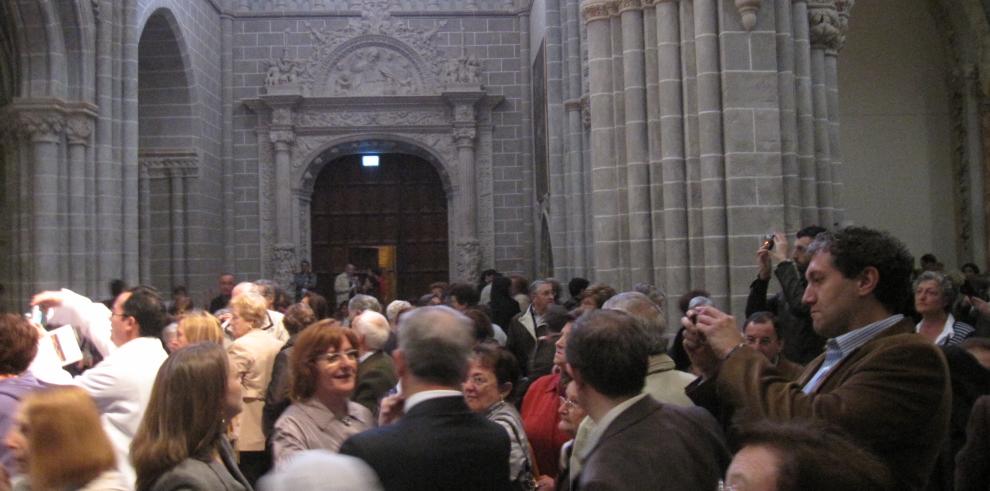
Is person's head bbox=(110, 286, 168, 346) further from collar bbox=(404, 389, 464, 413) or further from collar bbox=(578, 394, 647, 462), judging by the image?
collar bbox=(578, 394, 647, 462)

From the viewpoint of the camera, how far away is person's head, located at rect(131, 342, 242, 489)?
313cm

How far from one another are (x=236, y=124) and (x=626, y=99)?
498 inches

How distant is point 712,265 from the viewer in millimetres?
8859

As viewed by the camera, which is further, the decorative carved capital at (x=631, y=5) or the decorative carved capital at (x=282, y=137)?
the decorative carved capital at (x=282, y=137)

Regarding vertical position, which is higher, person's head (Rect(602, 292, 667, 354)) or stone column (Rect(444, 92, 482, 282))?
stone column (Rect(444, 92, 482, 282))

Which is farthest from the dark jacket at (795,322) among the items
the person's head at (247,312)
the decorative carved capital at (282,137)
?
the decorative carved capital at (282,137)

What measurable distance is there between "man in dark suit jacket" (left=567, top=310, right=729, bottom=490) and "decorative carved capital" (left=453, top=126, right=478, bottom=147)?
58.9ft

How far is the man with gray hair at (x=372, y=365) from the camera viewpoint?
5.56m

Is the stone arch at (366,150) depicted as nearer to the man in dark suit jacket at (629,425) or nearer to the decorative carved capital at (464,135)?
the decorative carved capital at (464,135)

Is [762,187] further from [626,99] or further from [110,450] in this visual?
[110,450]

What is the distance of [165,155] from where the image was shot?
1875 centimetres

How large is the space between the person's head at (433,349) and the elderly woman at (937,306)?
3.97m

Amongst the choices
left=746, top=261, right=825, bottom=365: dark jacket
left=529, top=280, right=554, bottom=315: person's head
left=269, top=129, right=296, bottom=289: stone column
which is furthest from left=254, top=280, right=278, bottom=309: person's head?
left=269, top=129, right=296, bottom=289: stone column

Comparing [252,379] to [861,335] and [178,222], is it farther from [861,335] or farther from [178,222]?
[178,222]
